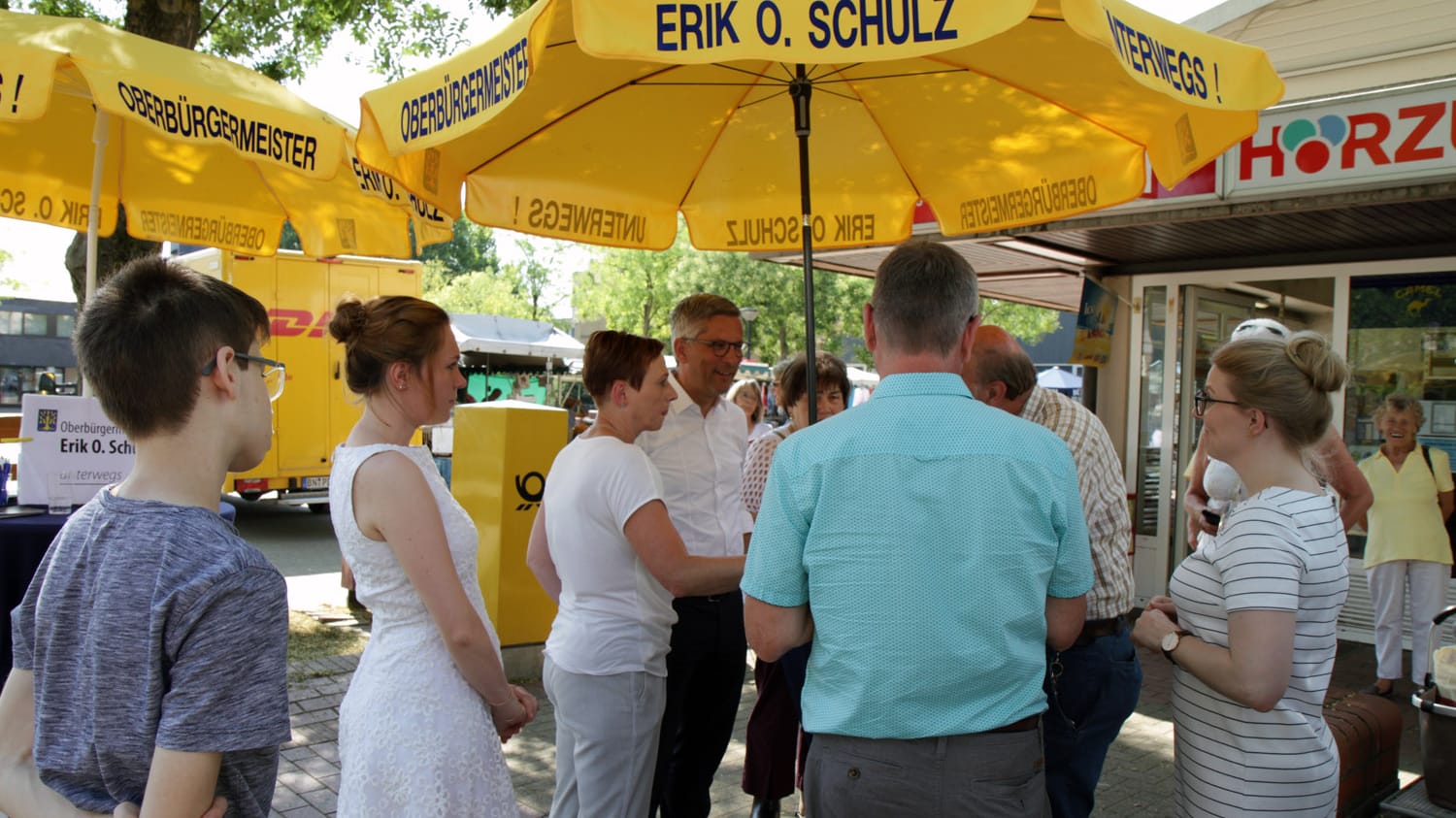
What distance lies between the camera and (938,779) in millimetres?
1802

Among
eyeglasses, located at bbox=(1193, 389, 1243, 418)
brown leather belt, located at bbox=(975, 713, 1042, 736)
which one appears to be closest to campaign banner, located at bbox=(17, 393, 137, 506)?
brown leather belt, located at bbox=(975, 713, 1042, 736)

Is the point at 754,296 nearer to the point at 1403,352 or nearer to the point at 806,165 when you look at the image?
the point at 1403,352

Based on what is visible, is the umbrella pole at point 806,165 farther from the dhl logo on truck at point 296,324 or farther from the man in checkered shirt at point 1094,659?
the dhl logo on truck at point 296,324

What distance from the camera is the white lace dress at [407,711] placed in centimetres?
205

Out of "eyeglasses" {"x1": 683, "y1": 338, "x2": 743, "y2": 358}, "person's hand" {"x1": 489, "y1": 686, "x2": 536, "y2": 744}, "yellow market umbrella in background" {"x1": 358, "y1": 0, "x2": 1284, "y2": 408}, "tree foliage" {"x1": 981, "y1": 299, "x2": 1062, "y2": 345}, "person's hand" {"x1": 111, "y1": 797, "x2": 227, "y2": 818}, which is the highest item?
"tree foliage" {"x1": 981, "y1": 299, "x2": 1062, "y2": 345}

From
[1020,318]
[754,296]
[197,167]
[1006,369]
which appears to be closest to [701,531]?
[1006,369]

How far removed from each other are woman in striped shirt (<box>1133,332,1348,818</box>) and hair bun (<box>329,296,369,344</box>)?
79.9 inches

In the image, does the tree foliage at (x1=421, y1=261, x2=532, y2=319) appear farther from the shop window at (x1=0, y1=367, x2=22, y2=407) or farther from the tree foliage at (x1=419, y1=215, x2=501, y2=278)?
the shop window at (x1=0, y1=367, x2=22, y2=407)

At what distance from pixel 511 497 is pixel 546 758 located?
1.78m

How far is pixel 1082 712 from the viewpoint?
9.32 ft

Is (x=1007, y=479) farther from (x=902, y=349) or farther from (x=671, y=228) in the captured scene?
(x=671, y=228)

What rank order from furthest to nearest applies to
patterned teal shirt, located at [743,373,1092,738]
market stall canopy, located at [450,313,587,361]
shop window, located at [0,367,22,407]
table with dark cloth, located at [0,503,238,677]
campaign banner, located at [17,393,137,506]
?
shop window, located at [0,367,22,407] → market stall canopy, located at [450,313,587,361] → campaign banner, located at [17,393,137,506] → table with dark cloth, located at [0,503,238,677] → patterned teal shirt, located at [743,373,1092,738]

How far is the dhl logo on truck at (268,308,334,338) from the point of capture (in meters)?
11.9

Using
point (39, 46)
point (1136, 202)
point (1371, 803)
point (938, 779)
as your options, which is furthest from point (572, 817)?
point (1136, 202)
